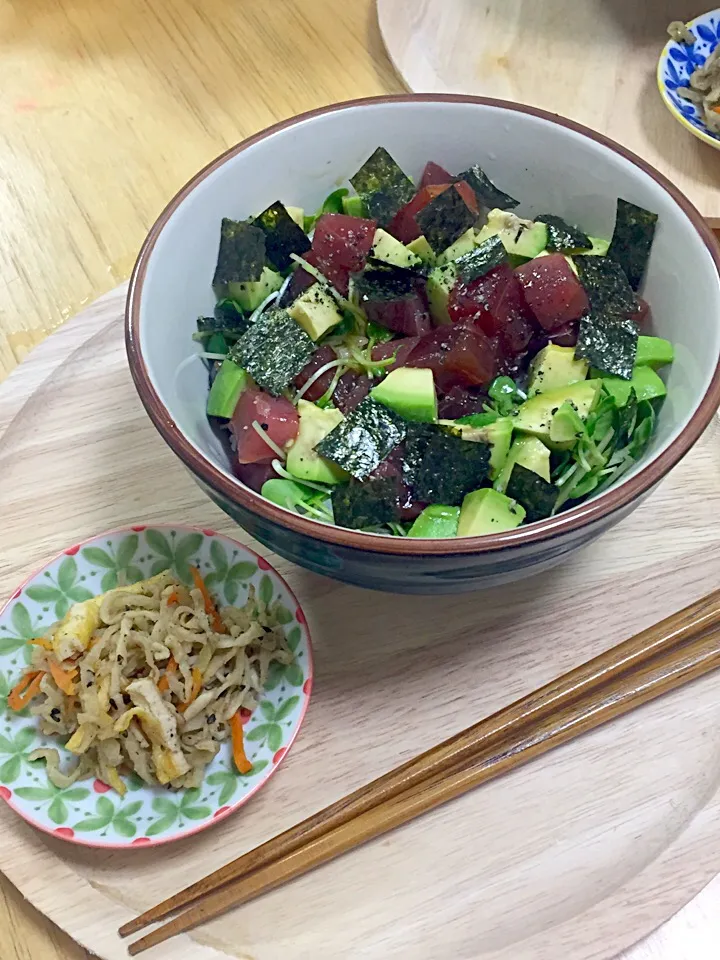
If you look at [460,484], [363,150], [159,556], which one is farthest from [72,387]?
[460,484]

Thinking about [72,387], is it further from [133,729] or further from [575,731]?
[575,731]

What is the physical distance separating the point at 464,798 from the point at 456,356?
57 cm

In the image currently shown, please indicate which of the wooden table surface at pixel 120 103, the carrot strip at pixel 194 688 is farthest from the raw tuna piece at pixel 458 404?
the wooden table surface at pixel 120 103

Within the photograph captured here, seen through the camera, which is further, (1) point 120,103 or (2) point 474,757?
(1) point 120,103

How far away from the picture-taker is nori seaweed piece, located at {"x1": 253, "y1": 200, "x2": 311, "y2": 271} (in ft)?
4.17

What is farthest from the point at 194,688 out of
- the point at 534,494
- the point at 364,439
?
the point at 534,494

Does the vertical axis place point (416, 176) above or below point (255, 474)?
above

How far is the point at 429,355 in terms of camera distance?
3.71 feet

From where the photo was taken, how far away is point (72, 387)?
1.43m

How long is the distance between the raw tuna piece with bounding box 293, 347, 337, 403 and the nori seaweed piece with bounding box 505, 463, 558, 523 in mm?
314

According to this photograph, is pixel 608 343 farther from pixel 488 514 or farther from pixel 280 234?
pixel 280 234

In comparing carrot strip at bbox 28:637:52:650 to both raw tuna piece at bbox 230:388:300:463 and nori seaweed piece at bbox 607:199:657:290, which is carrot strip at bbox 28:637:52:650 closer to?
raw tuna piece at bbox 230:388:300:463

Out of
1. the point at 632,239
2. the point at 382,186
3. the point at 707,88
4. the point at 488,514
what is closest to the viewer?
the point at 488,514

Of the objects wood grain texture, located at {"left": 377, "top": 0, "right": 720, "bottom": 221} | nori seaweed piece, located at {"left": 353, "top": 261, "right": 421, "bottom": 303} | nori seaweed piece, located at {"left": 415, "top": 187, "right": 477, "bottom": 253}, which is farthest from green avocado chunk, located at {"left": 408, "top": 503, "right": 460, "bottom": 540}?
wood grain texture, located at {"left": 377, "top": 0, "right": 720, "bottom": 221}
